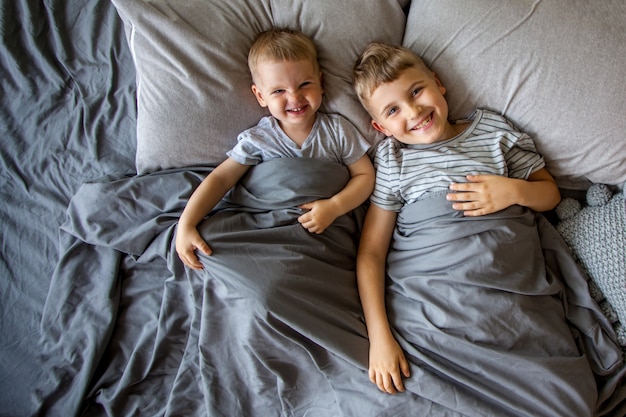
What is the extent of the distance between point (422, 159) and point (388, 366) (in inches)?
18.7

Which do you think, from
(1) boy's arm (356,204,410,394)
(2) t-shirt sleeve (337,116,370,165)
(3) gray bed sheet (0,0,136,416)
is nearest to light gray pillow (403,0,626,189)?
(2) t-shirt sleeve (337,116,370,165)

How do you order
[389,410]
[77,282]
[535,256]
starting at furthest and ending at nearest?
[77,282], [535,256], [389,410]

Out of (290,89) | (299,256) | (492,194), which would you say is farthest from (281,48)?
(492,194)

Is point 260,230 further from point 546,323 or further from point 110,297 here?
point 546,323

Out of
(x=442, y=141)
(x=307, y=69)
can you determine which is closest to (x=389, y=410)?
(x=442, y=141)

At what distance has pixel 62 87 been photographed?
1345 millimetres

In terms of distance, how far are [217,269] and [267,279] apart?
12cm

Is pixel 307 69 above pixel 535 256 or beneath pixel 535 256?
above

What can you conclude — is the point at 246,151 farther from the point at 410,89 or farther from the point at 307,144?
the point at 410,89

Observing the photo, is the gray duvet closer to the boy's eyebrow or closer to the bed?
the bed

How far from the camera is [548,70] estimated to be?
102 centimetres

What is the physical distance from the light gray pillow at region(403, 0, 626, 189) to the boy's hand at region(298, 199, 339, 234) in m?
0.39

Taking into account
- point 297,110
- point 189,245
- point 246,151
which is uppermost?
point 297,110

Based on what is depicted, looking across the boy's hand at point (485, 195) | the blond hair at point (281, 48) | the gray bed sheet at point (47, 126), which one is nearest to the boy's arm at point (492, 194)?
the boy's hand at point (485, 195)
